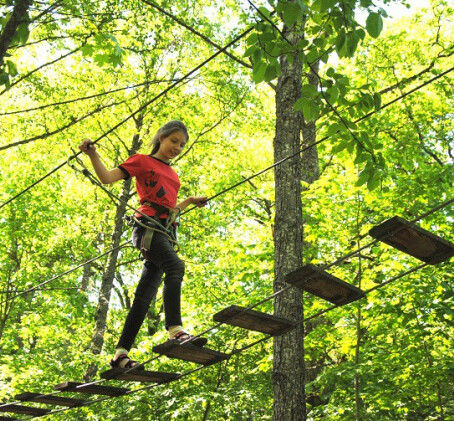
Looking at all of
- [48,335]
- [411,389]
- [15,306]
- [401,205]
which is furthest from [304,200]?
[48,335]

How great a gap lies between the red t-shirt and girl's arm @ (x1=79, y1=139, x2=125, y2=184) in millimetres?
107

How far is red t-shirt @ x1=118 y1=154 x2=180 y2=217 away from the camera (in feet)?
12.7

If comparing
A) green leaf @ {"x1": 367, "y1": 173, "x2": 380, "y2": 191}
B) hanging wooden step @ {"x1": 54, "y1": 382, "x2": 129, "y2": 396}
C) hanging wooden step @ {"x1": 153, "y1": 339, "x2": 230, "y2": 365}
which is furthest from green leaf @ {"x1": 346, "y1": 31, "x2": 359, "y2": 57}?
hanging wooden step @ {"x1": 54, "y1": 382, "x2": 129, "y2": 396}

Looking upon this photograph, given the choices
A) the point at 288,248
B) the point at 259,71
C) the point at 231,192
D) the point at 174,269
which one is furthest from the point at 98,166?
the point at 231,192

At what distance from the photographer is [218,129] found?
1451cm

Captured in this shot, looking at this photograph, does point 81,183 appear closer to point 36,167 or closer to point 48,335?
point 36,167

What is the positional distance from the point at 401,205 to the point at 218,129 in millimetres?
7527

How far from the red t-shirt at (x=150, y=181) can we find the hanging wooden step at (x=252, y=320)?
93cm

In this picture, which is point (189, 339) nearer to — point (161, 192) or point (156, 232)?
point (156, 232)

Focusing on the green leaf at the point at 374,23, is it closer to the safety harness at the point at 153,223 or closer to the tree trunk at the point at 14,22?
the safety harness at the point at 153,223

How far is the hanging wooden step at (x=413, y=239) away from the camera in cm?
289

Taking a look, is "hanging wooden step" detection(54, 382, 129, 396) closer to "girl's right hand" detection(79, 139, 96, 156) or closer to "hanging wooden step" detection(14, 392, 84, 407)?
"hanging wooden step" detection(14, 392, 84, 407)

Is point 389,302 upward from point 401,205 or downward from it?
downward

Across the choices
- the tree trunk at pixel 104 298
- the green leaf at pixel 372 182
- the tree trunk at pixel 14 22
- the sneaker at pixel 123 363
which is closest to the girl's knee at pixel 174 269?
the sneaker at pixel 123 363
